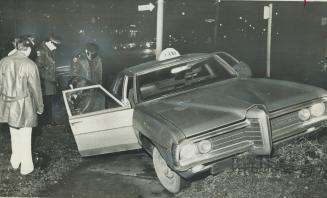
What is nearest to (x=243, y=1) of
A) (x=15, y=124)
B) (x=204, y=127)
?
(x=204, y=127)

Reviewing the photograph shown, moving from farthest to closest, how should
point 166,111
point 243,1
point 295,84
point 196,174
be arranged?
point 243,1, point 295,84, point 166,111, point 196,174

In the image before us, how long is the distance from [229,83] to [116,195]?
204cm

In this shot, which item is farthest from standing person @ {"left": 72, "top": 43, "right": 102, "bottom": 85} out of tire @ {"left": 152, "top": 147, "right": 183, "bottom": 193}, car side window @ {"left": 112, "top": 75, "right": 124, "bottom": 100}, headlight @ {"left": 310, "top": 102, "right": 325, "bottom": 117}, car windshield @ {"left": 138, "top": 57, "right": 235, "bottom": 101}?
headlight @ {"left": 310, "top": 102, "right": 325, "bottom": 117}

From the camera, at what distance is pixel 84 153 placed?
16.1ft

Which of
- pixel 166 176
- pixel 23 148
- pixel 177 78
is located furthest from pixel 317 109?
pixel 23 148

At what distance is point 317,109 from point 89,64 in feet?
10.4

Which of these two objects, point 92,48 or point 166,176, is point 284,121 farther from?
point 92,48

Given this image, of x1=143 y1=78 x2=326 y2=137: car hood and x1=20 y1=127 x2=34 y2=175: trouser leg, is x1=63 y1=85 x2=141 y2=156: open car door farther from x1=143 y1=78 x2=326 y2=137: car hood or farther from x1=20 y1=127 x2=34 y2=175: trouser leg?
x1=20 y1=127 x2=34 y2=175: trouser leg

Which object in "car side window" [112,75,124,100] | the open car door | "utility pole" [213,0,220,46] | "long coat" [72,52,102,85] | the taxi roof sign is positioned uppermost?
"utility pole" [213,0,220,46]

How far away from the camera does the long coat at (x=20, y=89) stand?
15.6 ft

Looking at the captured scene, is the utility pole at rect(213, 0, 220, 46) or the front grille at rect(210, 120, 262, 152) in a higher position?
the utility pole at rect(213, 0, 220, 46)

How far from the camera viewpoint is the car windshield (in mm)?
4977

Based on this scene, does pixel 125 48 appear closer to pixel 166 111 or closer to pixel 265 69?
pixel 166 111

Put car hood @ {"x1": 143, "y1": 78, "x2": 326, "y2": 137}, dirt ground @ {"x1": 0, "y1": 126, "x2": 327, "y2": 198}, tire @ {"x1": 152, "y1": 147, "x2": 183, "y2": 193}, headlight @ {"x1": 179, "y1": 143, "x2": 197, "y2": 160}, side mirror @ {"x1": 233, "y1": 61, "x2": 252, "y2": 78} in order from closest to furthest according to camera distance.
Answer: headlight @ {"x1": 179, "y1": 143, "x2": 197, "y2": 160} → car hood @ {"x1": 143, "y1": 78, "x2": 326, "y2": 137} → dirt ground @ {"x1": 0, "y1": 126, "x2": 327, "y2": 198} → tire @ {"x1": 152, "y1": 147, "x2": 183, "y2": 193} → side mirror @ {"x1": 233, "y1": 61, "x2": 252, "y2": 78}
